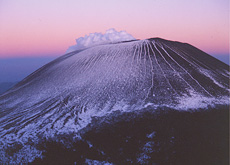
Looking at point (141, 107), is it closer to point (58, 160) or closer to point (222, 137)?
point (222, 137)

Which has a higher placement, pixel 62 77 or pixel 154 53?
pixel 154 53

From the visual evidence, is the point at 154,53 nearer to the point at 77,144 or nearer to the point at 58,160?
the point at 77,144

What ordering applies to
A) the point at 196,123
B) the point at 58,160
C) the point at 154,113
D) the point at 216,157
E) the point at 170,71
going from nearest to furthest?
1. the point at 216,157
2. the point at 58,160
3. the point at 196,123
4. the point at 154,113
5. the point at 170,71

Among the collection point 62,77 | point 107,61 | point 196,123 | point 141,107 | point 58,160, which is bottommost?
point 58,160

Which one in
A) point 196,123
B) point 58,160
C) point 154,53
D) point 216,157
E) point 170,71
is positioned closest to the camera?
point 216,157

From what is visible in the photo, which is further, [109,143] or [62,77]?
[62,77]

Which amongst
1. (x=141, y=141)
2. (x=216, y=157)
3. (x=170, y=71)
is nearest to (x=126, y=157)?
(x=141, y=141)
